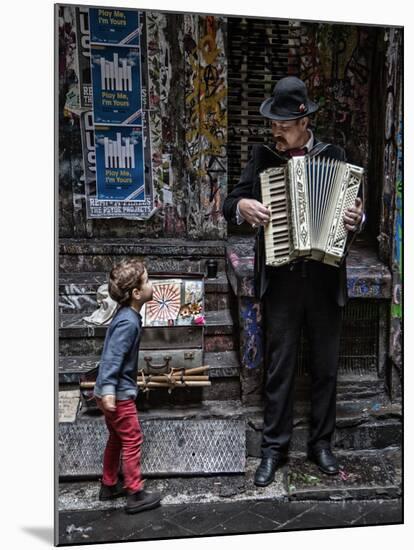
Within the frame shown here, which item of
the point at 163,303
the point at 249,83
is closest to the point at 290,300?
the point at 163,303

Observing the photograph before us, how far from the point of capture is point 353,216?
12.1 ft

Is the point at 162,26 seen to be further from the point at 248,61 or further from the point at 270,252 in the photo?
the point at 270,252

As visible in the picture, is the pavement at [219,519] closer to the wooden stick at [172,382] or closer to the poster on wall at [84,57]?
the wooden stick at [172,382]

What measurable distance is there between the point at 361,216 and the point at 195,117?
A: 1020mm

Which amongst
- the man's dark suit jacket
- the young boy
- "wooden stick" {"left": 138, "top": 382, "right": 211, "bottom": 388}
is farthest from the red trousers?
the man's dark suit jacket

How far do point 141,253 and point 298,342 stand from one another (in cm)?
94

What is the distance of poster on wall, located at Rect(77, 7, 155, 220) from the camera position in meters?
3.87

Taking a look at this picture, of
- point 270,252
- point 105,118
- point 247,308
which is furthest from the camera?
point 247,308

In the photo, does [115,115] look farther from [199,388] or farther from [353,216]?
[199,388]

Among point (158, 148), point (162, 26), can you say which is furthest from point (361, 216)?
point (162, 26)

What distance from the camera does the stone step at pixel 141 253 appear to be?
408cm

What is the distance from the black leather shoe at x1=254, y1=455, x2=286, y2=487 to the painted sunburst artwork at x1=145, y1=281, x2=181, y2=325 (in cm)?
89

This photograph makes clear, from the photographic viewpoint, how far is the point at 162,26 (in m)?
4.01

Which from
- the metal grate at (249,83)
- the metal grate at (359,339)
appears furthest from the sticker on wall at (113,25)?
the metal grate at (359,339)
